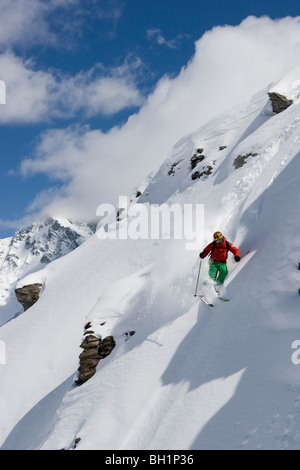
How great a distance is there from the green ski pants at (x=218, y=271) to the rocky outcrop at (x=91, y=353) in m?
4.94

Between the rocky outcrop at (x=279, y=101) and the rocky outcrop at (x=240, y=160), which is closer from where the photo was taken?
the rocky outcrop at (x=240, y=160)

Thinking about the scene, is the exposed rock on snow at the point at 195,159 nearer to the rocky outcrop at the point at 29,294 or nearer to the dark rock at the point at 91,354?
the rocky outcrop at the point at 29,294

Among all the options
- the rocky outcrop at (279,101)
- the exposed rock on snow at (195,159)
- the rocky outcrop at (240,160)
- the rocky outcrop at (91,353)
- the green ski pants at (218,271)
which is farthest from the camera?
the exposed rock on snow at (195,159)

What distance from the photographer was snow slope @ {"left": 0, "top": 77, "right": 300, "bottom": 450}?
24.1ft

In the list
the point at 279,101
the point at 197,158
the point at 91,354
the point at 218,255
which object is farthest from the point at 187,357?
the point at 197,158

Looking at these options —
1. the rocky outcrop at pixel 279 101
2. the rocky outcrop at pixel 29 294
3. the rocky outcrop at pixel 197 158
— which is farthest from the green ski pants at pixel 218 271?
the rocky outcrop at pixel 197 158

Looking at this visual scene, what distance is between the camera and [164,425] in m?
8.19

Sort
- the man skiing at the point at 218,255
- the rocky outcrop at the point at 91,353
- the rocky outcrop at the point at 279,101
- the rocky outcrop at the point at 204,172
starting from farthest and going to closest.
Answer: the rocky outcrop at the point at 204,172 → the rocky outcrop at the point at 279,101 → the rocky outcrop at the point at 91,353 → the man skiing at the point at 218,255

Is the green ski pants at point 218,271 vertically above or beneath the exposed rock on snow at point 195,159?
beneath

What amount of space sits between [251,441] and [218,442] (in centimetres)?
74

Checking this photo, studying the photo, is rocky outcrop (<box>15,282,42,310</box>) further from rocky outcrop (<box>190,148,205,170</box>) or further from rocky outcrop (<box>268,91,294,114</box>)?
rocky outcrop (<box>268,91,294,114</box>)

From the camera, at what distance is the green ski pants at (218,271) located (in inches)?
470

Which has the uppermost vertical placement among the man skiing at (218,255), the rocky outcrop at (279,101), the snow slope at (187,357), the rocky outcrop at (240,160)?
the rocky outcrop at (279,101)

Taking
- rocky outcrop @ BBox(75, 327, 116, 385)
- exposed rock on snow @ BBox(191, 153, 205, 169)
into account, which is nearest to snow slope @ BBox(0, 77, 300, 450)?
rocky outcrop @ BBox(75, 327, 116, 385)
